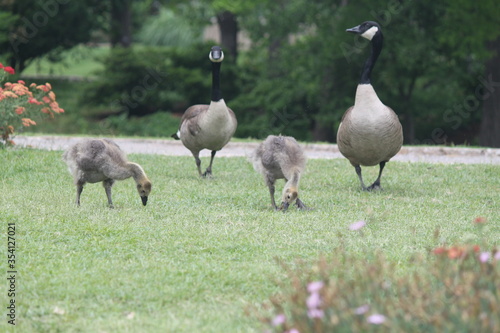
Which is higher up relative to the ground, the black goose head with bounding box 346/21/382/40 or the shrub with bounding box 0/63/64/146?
the black goose head with bounding box 346/21/382/40

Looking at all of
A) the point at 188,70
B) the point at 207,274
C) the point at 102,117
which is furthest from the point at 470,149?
the point at 102,117

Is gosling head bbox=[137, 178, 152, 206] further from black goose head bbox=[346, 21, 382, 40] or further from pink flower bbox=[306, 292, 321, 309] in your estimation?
pink flower bbox=[306, 292, 321, 309]

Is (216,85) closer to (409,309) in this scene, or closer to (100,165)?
(100,165)

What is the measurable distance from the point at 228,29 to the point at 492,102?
13.6 m

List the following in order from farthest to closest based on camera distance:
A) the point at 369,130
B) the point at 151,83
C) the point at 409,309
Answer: the point at 151,83 < the point at 369,130 < the point at 409,309

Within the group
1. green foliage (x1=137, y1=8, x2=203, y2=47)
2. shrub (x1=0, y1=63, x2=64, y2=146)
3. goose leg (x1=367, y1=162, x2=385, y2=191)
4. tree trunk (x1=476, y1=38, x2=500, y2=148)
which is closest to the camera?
goose leg (x1=367, y1=162, x2=385, y2=191)

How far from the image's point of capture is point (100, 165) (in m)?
8.88

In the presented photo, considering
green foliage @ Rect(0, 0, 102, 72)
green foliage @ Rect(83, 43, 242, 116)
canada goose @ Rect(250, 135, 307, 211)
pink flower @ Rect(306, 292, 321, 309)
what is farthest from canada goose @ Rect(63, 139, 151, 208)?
green foliage @ Rect(0, 0, 102, 72)

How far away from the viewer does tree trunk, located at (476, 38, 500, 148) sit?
21.2 metres

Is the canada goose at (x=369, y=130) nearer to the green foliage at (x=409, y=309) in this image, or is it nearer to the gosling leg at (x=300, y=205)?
the gosling leg at (x=300, y=205)

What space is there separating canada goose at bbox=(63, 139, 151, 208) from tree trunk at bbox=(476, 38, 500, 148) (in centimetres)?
1496

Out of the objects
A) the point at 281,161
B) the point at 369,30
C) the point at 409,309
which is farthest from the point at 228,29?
the point at 409,309

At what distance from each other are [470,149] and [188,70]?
15706mm

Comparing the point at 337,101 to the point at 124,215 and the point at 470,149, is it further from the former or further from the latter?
the point at 124,215
